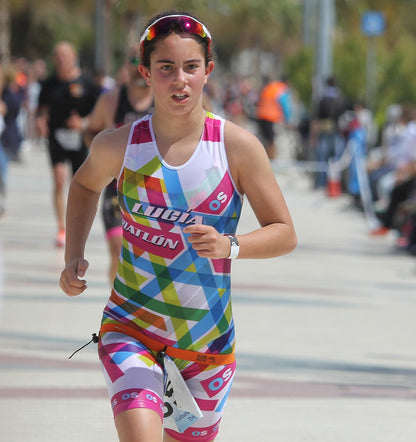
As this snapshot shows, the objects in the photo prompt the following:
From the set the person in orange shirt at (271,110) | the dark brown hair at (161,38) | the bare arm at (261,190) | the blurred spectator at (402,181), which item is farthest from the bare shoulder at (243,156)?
the person in orange shirt at (271,110)

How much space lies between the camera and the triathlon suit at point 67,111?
11.0 meters

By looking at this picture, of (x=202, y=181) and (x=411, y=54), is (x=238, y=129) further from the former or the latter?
(x=411, y=54)

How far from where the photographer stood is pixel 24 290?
29.3 feet

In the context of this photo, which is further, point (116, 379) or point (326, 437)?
point (326, 437)

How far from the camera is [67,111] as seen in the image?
11.1 m

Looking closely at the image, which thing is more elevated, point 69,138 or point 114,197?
point 114,197

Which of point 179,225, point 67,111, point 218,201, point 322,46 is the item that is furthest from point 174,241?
point 322,46

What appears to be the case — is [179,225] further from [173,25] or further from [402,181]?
[402,181]

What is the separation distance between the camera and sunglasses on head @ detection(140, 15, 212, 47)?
11.2 ft

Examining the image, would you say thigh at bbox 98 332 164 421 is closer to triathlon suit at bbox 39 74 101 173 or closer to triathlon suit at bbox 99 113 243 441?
triathlon suit at bbox 99 113 243 441

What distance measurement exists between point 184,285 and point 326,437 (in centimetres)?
204

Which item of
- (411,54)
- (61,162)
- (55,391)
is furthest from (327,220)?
(411,54)

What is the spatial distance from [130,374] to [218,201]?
1.94 feet

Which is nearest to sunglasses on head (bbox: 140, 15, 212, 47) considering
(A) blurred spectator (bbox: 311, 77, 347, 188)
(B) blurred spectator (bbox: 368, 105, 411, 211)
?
(B) blurred spectator (bbox: 368, 105, 411, 211)
